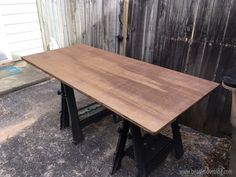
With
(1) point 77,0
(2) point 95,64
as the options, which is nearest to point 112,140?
(2) point 95,64

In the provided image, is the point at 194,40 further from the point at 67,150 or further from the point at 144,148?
the point at 67,150

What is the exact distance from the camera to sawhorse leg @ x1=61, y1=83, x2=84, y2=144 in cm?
220

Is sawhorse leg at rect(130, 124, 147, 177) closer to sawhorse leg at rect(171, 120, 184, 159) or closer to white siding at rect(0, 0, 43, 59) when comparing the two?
sawhorse leg at rect(171, 120, 184, 159)

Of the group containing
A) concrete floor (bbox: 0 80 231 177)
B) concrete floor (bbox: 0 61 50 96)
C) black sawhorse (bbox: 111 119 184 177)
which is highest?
black sawhorse (bbox: 111 119 184 177)

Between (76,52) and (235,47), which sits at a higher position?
(235,47)

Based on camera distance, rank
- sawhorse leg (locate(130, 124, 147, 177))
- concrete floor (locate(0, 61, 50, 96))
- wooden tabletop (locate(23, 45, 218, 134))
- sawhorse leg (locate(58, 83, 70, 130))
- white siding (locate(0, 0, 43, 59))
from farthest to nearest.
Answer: white siding (locate(0, 0, 43, 59)), concrete floor (locate(0, 61, 50, 96)), sawhorse leg (locate(58, 83, 70, 130)), sawhorse leg (locate(130, 124, 147, 177)), wooden tabletop (locate(23, 45, 218, 134))

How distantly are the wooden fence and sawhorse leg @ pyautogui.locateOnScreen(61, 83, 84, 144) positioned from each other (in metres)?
1.06

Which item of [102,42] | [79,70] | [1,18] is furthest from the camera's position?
[1,18]

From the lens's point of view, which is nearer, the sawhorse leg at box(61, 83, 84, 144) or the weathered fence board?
the weathered fence board

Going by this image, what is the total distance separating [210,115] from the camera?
2398mm

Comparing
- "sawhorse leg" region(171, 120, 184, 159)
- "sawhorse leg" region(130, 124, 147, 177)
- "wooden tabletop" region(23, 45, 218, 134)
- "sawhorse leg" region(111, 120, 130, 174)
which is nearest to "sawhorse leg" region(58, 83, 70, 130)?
"wooden tabletop" region(23, 45, 218, 134)

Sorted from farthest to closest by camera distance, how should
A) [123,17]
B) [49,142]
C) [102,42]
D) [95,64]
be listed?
[102,42]
[123,17]
[49,142]
[95,64]

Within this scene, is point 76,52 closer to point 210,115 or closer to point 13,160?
point 13,160

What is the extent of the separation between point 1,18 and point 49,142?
8.95 ft
